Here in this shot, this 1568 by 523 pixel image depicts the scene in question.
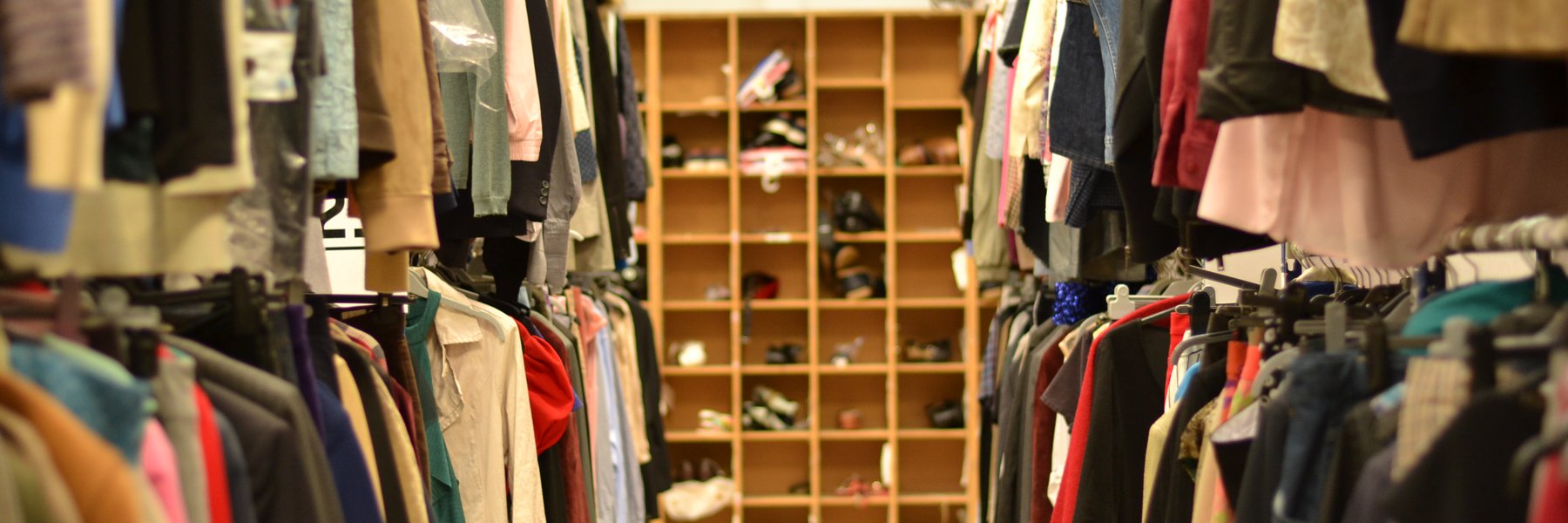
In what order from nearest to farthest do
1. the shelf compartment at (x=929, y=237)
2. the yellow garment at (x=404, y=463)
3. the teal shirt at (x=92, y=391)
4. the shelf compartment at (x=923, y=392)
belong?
the teal shirt at (x=92, y=391)
the yellow garment at (x=404, y=463)
the shelf compartment at (x=929, y=237)
the shelf compartment at (x=923, y=392)

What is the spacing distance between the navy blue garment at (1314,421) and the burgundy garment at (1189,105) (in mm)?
262

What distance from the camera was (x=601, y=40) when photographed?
304 centimetres

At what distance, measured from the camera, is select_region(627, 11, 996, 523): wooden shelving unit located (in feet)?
17.3

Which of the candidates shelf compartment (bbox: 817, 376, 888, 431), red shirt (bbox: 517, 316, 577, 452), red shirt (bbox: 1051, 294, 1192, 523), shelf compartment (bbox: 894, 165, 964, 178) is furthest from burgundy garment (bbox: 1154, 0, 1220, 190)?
shelf compartment (bbox: 817, 376, 888, 431)

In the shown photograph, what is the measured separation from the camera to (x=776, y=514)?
5.40 m

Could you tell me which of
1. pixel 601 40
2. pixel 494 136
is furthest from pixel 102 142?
pixel 601 40

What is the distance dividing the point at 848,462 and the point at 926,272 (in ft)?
2.93

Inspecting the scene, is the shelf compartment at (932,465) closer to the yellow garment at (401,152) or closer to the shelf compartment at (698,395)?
the shelf compartment at (698,395)

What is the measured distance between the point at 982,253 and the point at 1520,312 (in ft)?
7.97

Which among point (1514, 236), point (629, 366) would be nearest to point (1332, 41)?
point (1514, 236)

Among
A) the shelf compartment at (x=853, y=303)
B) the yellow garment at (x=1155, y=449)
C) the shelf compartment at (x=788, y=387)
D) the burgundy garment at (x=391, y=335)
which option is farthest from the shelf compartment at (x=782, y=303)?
the yellow garment at (x=1155, y=449)

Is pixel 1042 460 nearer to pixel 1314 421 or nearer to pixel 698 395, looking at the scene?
pixel 1314 421

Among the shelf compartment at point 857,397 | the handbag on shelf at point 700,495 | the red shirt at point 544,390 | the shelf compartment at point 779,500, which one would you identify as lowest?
the shelf compartment at point 779,500

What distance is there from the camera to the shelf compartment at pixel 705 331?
538 centimetres
